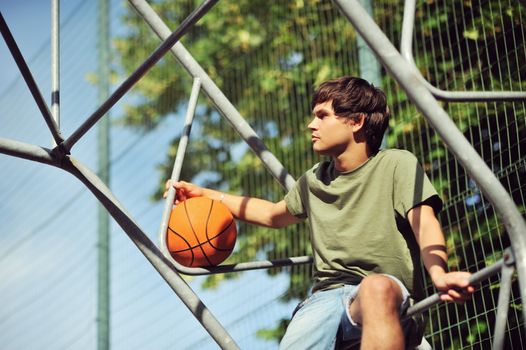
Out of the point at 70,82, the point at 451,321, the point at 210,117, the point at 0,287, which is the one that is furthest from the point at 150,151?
the point at 451,321

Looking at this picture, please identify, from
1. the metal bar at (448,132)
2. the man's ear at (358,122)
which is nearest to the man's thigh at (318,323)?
the man's ear at (358,122)

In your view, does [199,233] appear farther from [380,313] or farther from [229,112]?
[380,313]

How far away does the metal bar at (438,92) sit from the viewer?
7.13 ft

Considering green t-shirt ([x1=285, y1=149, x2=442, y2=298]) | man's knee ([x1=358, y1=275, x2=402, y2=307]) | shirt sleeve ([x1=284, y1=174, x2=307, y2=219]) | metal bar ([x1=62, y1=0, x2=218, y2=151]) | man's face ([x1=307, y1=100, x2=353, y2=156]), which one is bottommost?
man's knee ([x1=358, y1=275, x2=402, y2=307])

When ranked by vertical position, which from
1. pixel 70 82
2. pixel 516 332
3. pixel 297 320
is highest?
pixel 70 82

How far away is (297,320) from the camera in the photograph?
105 inches

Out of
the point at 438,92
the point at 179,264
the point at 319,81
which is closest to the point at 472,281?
the point at 438,92

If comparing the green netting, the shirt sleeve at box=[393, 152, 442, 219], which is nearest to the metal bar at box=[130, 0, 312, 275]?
the shirt sleeve at box=[393, 152, 442, 219]

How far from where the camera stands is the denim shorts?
253cm

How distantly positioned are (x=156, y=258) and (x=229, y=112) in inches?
24.3

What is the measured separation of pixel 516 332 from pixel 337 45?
238cm

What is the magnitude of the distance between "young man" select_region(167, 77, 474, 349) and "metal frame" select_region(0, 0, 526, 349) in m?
0.11

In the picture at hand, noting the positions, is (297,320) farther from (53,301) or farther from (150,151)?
(53,301)

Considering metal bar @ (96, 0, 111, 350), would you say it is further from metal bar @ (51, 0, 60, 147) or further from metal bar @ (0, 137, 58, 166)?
metal bar @ (0, 137, 58, 166)
